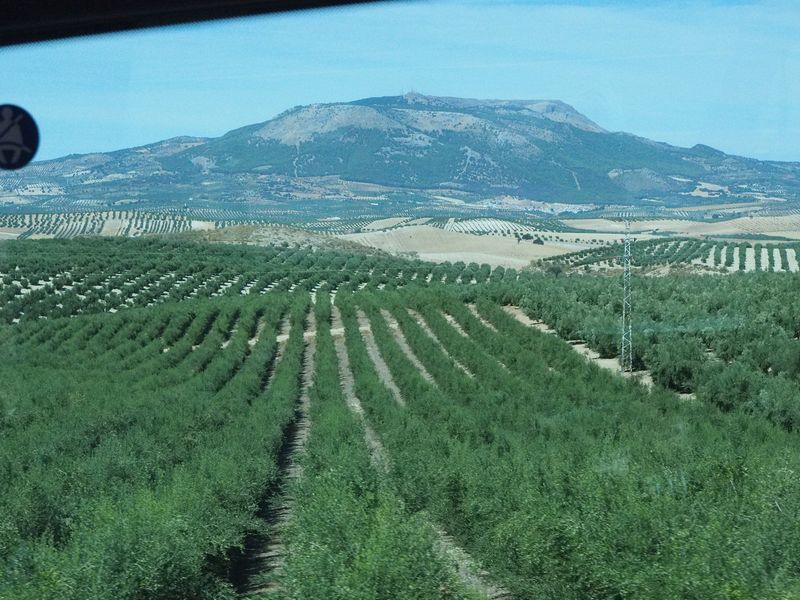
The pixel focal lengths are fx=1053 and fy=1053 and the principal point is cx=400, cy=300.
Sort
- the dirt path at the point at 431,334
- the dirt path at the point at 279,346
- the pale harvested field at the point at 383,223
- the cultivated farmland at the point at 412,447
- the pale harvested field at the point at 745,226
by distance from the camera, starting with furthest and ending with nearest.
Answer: the pale harvested field at the point at 383,223 → the pale harvested field at the point at 745,226 → the dirt path at the point at 279,346 → the dirt path at the point at 431,334 → the cultivated farmland at the point at 412,447

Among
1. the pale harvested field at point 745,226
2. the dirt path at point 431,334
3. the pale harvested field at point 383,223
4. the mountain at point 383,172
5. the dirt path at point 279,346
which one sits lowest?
the dirt path at point 279,346

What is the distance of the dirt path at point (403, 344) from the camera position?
3075 centimetres

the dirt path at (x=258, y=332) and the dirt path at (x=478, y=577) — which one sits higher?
the dirt path at (x=478, y=577)

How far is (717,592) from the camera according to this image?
6727 millimetres

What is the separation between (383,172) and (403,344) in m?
163

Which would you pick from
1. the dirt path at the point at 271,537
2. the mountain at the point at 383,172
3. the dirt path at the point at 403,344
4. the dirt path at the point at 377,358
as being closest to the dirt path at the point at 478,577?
the dirt path at the point at 271,537

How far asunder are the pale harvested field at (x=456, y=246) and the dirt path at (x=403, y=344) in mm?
39234

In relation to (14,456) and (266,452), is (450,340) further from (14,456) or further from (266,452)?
(14,456)

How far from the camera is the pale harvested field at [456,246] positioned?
87.9m

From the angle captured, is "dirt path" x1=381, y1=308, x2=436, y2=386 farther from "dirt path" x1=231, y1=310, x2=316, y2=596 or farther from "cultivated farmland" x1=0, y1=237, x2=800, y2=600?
"dirt path" x1=231, y1=310, x2=316, y2=596

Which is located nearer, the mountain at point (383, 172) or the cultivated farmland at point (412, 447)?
the cultivated farmland at point (412, 447)

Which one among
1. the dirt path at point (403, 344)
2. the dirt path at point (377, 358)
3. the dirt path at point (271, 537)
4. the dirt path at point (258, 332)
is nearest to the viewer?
the dirt path at point (271, 537)

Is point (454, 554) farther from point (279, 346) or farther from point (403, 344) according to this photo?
point (279, 346)

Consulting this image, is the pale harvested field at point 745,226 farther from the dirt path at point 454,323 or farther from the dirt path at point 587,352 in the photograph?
the dirt path at point 587,352
